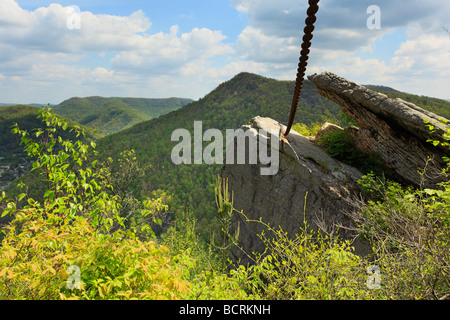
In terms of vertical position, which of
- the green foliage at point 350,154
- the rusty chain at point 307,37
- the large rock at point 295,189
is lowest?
the large rock at point 295,189

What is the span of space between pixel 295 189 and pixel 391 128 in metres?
5.03

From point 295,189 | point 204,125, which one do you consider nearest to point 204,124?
point 204,125

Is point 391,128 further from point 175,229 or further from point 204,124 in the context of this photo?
point 204,124

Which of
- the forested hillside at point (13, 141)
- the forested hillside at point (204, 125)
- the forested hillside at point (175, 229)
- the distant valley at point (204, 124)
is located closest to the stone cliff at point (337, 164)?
the forested hillside at point (175, 229)

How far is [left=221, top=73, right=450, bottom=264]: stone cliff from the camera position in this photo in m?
9.05

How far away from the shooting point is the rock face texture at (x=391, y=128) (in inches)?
343

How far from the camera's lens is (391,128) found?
10.0 meters

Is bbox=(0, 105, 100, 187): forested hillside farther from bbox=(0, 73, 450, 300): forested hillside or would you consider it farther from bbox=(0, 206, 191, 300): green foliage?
bbox=(0, 206, 191, 300): green foliage

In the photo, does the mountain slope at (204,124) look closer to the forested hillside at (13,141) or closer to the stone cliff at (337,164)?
the forested hillside at (13,141)

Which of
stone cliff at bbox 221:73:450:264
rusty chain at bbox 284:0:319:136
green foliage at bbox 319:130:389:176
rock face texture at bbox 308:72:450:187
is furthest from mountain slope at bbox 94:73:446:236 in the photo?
rusty chain at bbox 284:0:319:136

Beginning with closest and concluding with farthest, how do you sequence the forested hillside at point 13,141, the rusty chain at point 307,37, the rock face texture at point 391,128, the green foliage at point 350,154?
1. the rusty chain at point 307,37
2. the rock face texture at point 391,128
3. the green foliage at point 350,154
4. the forested hillside at point 13,141
